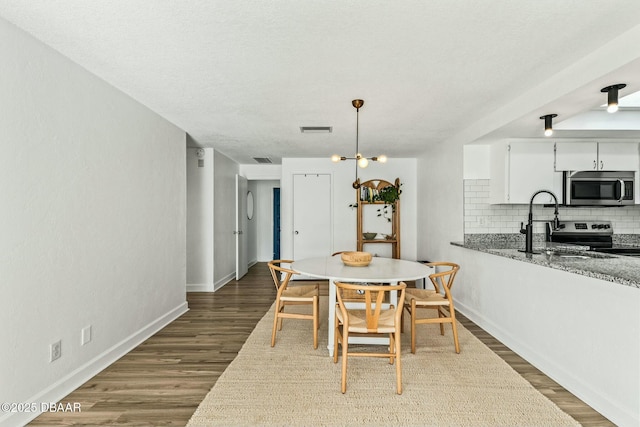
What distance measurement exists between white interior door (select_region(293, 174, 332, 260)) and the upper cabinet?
3554 millimetres

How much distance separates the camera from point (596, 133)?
375 cm

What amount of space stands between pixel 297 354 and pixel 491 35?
2.69 meters

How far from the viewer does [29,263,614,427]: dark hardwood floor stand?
2111 mm

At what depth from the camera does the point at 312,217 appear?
644cm

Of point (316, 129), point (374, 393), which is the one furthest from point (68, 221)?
point (316, 129)

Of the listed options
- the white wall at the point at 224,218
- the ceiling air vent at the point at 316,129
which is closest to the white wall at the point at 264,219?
the white wall at the point at 224,218

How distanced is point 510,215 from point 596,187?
92 cm

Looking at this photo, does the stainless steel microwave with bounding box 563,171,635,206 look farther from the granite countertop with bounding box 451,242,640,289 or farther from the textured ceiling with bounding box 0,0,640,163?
the granite countertop with bounding box 451,242,640,289

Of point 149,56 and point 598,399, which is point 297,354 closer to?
point 598,399

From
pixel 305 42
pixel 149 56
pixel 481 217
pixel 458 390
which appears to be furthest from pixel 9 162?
pixel 481 217

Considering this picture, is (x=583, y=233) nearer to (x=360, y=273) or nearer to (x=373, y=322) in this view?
(x=360, y=273)

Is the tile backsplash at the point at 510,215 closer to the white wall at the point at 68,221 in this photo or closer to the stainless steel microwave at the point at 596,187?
the stainless steel microwave at the point at 596,187

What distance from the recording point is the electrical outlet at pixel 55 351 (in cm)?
224

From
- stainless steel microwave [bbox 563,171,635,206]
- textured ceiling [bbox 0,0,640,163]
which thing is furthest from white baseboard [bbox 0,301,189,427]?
stainless steel microwave [bbox 563,171,635,206]
